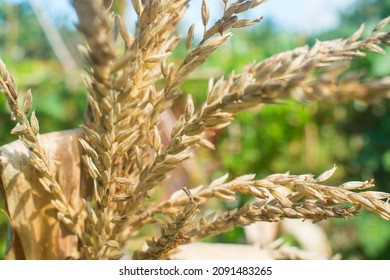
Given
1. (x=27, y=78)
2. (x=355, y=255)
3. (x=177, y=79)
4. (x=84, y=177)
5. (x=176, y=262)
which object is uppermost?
(x=177, y=79)

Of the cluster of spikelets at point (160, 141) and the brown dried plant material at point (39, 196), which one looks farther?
the brown dried plant material at point (39, 196)

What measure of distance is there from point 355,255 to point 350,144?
923 mm

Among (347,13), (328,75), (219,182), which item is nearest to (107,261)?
(219,182)

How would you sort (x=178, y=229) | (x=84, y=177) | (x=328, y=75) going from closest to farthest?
(x=328, y=75)
(x=178, y=229)
(x=84, y=177)

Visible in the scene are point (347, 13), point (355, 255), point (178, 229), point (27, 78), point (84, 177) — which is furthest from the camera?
point (347, 13)

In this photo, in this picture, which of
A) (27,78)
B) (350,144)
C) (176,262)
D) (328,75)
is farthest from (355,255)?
(328,75)

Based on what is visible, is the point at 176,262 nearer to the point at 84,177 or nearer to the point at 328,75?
the point at 84,177

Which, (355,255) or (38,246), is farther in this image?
(355,255)

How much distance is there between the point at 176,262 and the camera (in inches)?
24.7

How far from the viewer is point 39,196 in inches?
24.0

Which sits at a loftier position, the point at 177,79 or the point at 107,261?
the point at 177,79

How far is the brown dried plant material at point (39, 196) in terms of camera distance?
23.2 inches

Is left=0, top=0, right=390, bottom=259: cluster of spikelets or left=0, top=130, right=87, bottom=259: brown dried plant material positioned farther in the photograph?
left=0, top=130, right=87, bottom=259: brown dried plant material

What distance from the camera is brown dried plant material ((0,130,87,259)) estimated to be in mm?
590
